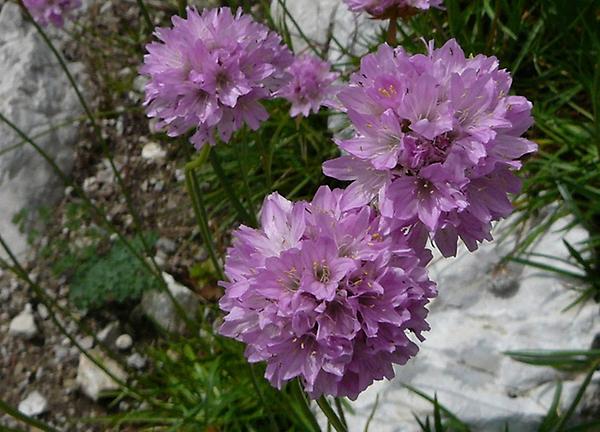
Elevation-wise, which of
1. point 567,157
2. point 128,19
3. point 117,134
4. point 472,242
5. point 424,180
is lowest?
point 567,157

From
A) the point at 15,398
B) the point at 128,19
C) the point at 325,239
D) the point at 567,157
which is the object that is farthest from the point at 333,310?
the point at 128,19

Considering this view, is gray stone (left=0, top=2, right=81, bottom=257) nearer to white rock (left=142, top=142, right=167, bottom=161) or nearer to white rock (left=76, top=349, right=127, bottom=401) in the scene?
white rock (left=142, top=142, right=167, bottom=161)

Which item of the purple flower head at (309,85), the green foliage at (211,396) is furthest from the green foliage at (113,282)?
the purple flower head at (309,85)

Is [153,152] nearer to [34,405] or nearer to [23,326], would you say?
[23,326]

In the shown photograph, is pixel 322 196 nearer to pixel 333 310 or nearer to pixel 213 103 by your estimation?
pixel 333 310

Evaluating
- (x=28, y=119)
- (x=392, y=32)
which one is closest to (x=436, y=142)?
(x=392, y=32)

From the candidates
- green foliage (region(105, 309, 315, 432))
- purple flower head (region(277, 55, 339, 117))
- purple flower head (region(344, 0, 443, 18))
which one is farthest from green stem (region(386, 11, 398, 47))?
green foliage (region(105, 309, 315, 432))
